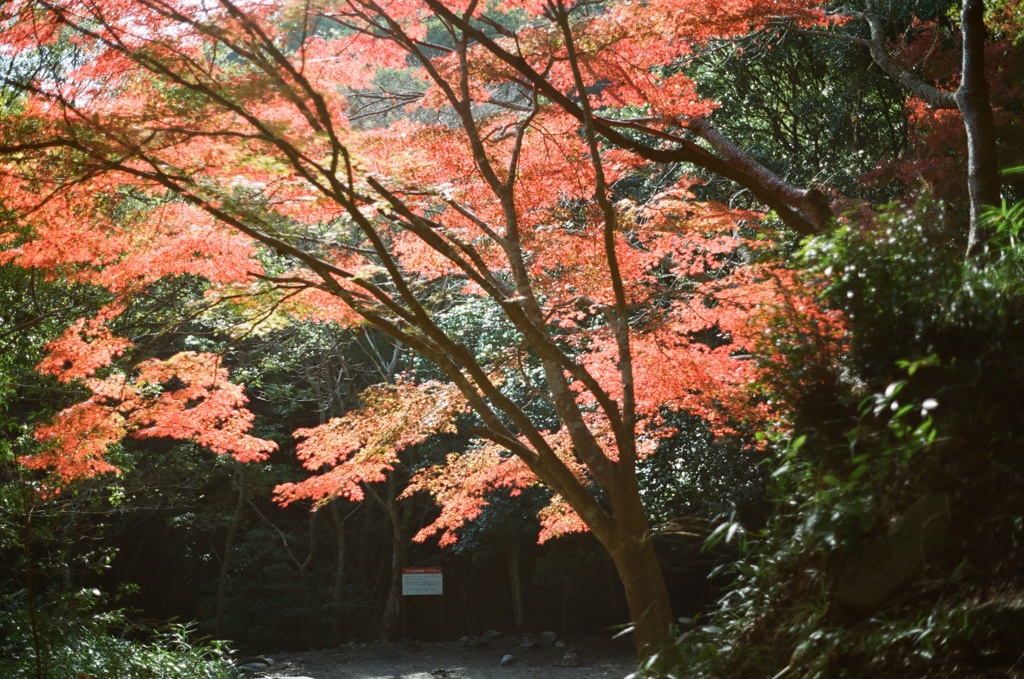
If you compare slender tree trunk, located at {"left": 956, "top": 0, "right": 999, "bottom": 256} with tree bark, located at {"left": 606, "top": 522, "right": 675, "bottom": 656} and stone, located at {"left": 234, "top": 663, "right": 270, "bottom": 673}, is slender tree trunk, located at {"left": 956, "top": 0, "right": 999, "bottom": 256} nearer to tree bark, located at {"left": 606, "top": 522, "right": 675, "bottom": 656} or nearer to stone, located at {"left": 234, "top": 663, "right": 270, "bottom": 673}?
tree bark, located at {"left": 606, "top": 522, "right": 675, "bottom": 656}

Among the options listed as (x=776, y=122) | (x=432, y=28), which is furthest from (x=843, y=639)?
(x=432, y=28)

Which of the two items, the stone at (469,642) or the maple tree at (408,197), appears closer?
the maple tree at (408,197)

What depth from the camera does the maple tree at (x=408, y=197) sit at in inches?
181

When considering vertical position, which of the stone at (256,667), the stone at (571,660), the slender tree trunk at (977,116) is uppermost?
the slender tree trunk at (977,116)

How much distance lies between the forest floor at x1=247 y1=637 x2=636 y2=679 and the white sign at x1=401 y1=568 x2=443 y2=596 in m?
0.87

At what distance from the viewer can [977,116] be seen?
440 cm

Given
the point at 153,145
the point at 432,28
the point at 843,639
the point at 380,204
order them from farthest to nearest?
the point at 432,28, the point at 380,204, the point at 153,145, the point at 843,639

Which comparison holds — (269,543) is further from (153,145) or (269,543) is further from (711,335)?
(153,145)

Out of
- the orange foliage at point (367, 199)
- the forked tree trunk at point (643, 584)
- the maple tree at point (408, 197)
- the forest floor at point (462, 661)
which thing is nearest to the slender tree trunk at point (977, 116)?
the maple tree at point (408, 197)

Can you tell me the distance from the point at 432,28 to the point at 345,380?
8781mm

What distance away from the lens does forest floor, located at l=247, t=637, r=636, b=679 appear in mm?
10328

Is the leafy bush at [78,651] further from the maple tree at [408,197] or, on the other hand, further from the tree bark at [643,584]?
the tree bark at [643,584]

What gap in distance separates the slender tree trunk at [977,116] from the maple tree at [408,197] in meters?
0.01

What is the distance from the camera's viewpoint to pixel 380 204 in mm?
5078
